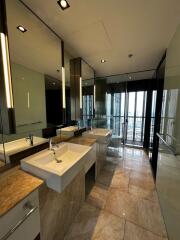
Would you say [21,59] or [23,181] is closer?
[23,181]

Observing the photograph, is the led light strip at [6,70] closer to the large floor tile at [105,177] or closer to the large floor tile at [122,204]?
the large floor tile at [122,204]

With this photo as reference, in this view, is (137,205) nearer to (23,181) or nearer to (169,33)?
(23,181)

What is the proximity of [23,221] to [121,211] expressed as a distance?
57.4 inches

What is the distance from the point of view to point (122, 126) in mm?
4375

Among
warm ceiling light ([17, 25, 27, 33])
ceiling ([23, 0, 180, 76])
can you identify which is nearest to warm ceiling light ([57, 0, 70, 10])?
ceiling ([23, 0, 180, 76])

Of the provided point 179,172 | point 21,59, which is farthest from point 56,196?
point 21,59

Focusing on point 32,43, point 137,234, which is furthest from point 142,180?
point 32,43

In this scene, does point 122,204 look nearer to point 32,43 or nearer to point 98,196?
point 98,196

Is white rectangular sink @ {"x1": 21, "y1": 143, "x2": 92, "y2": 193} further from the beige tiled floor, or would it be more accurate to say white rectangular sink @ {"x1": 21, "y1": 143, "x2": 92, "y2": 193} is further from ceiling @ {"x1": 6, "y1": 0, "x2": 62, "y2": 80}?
ceiling @ {"x1": 6, "y1": 0, "x2": 62, "y2": 80}

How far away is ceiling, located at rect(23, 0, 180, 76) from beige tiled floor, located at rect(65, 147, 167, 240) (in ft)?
8.62

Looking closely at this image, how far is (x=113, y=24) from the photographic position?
1.47 metres

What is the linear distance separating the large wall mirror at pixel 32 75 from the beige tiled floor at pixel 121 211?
50.1 inches

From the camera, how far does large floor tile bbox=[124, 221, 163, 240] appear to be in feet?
4.45

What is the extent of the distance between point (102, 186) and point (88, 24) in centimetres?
269
